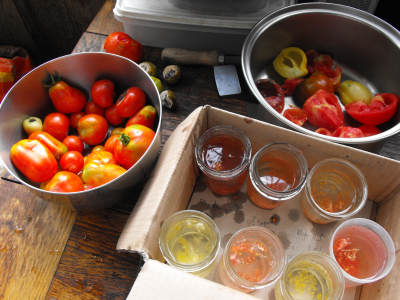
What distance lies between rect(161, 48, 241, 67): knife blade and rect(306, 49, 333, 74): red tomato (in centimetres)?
23

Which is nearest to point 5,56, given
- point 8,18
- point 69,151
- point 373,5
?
point 8,18

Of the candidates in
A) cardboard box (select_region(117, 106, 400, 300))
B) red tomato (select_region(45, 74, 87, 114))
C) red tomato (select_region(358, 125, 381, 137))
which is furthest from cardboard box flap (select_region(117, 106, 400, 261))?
red tomato (select_region(45, 74, 87, 114))

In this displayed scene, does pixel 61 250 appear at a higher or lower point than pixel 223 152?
lower

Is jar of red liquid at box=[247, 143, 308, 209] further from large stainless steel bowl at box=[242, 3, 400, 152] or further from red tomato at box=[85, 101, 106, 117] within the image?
red tomato at box=[85, 101, 106, 117]

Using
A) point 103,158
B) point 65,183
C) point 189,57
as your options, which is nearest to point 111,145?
point 103,158

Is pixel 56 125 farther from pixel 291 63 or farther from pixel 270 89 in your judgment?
pixel 291 63

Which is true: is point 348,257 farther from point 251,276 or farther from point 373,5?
point 373,5

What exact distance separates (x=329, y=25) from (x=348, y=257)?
664 millimetres

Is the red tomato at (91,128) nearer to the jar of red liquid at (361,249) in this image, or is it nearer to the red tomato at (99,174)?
the red tomato at (99,174)

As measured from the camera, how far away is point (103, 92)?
76 centimetres

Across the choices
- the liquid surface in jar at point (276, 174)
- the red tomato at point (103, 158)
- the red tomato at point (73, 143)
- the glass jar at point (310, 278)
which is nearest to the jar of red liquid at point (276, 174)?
the liquid surface in jar at point (276, 174)

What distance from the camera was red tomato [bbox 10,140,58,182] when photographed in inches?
24.5

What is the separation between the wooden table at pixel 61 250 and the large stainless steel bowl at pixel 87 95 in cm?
8

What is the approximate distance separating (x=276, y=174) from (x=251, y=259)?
19cm
